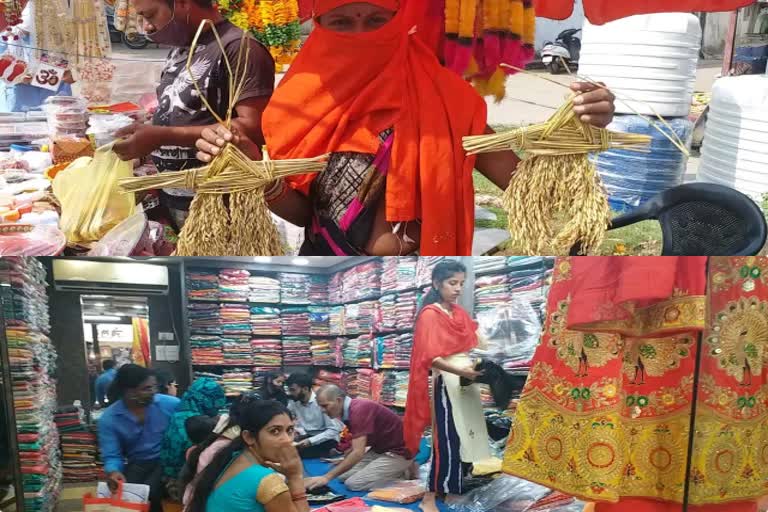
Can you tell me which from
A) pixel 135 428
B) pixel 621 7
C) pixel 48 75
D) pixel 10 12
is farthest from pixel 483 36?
pixel 10 12

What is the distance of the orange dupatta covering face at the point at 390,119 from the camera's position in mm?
1836

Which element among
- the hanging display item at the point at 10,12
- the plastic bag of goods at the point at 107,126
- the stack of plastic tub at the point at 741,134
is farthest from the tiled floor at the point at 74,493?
the stack of plastic tub at the point at 741,134

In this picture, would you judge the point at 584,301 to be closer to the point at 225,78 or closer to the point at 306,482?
the point at 306,482

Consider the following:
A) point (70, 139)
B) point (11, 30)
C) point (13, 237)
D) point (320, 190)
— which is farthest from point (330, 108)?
point (11, 30)

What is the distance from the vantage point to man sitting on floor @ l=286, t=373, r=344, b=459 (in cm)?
164

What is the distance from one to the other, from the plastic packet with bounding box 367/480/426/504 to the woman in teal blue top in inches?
9.4

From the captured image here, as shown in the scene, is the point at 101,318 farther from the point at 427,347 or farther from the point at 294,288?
the point at 427,347

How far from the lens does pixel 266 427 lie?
1.65m

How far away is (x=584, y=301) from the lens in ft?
5.35

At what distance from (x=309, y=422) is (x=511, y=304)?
585 mm

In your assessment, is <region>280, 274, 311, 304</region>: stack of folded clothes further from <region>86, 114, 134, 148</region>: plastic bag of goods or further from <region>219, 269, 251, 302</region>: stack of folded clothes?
<region>86, 114, 134, 148</region>: plastic bag of goods

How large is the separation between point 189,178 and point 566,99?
0.97 m

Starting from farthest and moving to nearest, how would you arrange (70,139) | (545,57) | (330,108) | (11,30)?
(11,30) → (70,139) → (545,57) → (330,108)

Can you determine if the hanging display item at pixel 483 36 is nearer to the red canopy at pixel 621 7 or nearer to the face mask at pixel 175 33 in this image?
the red canopy at pixel 621 7
